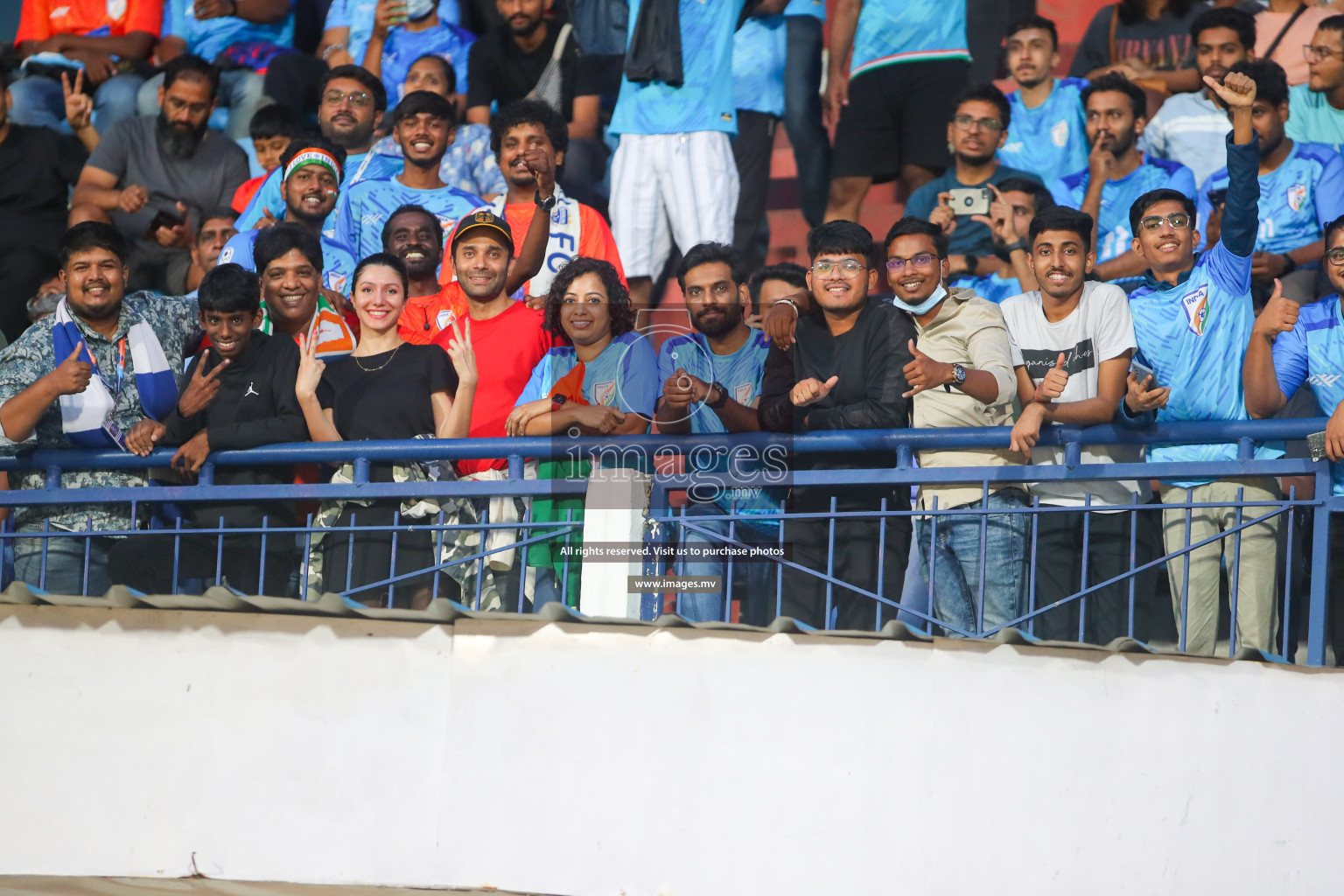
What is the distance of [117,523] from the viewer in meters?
5.61

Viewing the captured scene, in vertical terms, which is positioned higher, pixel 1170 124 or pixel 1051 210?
pixel 1170 124

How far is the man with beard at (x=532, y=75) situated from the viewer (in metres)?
8.05

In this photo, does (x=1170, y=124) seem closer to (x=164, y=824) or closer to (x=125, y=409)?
(x=125, y=409)

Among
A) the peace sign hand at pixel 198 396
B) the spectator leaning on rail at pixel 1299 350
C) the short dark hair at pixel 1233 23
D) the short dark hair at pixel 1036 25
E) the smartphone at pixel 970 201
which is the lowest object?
the peace sign hand at pixel 198 396

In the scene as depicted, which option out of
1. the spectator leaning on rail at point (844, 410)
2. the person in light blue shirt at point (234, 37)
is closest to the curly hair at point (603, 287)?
the spectator leaning on rail at point (844, 410)

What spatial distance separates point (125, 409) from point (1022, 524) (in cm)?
349

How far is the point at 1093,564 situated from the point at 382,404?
2630mm

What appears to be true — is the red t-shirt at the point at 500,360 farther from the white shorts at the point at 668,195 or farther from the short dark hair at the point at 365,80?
the short dark hair at the point at 365,80

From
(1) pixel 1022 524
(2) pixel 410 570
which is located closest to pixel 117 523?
(2) pixel 410 570

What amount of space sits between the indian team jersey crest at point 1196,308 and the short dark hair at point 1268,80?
5.01 feet

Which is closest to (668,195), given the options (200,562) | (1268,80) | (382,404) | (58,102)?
(382,404)

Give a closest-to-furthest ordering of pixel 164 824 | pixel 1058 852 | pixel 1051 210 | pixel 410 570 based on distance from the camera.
→ pixel 1058 852, pixel 164 824, pixel 410 570, pixel 1051 210

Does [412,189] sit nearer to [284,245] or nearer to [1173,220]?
[284,245]

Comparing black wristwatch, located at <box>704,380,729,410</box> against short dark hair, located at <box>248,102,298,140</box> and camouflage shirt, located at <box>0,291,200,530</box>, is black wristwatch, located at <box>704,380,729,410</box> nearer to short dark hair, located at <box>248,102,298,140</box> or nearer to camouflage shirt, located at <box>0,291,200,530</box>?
camouflage shirt, located at <box>0,291,200,530</box>
